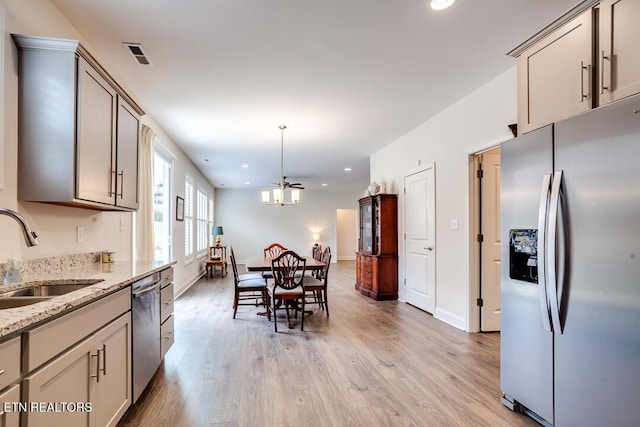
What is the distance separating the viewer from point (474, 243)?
150 inches

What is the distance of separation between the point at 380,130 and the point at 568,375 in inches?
155

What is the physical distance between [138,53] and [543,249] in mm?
3297

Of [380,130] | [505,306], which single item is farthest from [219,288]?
[505,306]

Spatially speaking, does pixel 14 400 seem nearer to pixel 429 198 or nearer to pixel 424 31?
pixel 424 31

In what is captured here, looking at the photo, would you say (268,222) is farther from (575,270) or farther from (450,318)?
(575,270)

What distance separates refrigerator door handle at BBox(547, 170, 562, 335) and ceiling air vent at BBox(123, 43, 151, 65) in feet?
10.2

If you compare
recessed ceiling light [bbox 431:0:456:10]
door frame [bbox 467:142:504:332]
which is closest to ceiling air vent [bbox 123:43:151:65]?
recessed ceiling light [bbox 431:0:456:10]

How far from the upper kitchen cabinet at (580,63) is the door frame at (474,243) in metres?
1.59

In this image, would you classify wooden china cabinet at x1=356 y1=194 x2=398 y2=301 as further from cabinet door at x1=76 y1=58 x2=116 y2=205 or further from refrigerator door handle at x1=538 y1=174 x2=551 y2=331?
cabinet door at x1=76 y1=58 x2=116 y2=205

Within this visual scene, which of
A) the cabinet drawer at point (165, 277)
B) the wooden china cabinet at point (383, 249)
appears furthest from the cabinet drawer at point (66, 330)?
the wooden china cabinet at point (383, 249)

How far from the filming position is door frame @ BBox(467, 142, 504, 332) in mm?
3771

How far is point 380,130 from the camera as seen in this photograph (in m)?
5.07

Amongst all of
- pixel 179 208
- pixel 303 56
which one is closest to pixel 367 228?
pixel 179 208

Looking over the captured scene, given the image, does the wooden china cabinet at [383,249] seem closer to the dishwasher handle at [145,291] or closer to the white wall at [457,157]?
the white wall at [457,157]
